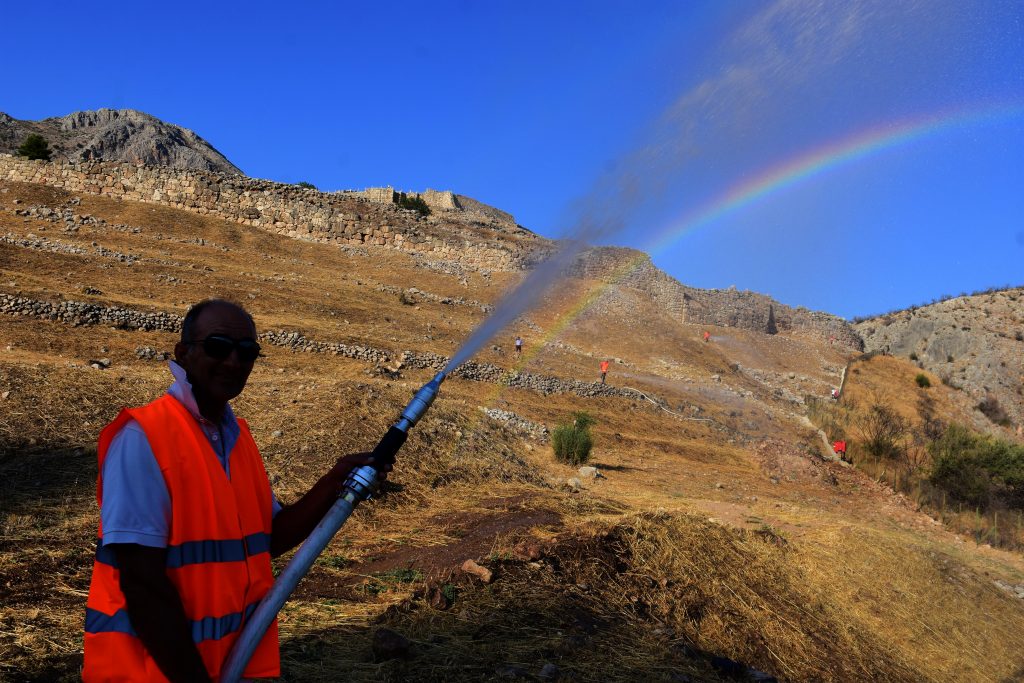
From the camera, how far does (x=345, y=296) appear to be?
25.1 metres

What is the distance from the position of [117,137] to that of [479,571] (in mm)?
71766

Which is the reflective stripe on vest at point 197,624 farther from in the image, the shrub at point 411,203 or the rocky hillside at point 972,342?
the shrub at point 411,203

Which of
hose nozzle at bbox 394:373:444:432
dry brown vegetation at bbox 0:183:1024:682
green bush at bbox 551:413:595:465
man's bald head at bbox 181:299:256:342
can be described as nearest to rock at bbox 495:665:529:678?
dry brown vegetation at bbox 0:183:1024:682

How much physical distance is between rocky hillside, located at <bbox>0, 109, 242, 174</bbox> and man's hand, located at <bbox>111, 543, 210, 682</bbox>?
Answer: 67797 mm

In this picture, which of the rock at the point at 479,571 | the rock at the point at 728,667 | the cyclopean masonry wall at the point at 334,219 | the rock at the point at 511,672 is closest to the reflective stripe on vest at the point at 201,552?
the rock at the point at 511,672

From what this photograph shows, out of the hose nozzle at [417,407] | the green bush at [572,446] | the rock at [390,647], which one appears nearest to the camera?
the hose nozzle at [417,407]

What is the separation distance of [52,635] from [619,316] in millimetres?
39389

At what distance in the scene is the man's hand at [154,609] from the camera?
1840 millimetres

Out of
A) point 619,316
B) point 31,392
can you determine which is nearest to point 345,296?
point 31,392

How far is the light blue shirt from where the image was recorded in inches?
72.2

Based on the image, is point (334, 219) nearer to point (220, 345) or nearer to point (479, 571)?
point (479, 571)

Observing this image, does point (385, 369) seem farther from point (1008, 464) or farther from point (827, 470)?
point (1008, 464)

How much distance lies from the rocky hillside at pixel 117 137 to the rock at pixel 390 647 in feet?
218

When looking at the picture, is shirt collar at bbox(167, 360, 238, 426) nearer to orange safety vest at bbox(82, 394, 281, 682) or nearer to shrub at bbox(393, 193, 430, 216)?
orange safety vest at bbox(82, 394, 281, 682)
